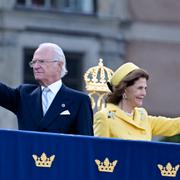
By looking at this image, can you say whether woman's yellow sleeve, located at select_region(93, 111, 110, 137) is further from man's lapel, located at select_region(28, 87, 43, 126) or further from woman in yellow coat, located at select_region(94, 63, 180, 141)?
man's lapel, located at select_region(28, 87, 43, 126)

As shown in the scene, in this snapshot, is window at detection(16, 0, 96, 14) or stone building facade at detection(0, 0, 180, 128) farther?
window at detection(16, 0, 96, 14)

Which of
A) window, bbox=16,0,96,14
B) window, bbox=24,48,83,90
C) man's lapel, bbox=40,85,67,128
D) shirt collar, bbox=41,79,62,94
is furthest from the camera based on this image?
window, bbox=16,0,96,14

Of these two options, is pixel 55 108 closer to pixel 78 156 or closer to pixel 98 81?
pixel 78 156

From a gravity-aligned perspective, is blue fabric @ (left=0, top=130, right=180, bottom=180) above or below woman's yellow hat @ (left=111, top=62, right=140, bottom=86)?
below

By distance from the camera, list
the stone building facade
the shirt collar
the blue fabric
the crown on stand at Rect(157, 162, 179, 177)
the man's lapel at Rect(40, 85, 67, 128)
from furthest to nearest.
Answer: the stone building facade, the shirt collar, the man's lapel at Rect(40, 85, 67, 128), the crown on stand at Rect(157, 162, 179, 177), the blue fabric

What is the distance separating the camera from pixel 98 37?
2761 centimetres

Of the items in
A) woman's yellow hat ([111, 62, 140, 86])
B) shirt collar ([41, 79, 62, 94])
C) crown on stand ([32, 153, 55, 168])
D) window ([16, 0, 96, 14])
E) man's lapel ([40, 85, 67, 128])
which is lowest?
crown on stand ([32, 153, 55, 168])

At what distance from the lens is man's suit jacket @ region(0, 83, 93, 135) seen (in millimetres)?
Answer: 9602

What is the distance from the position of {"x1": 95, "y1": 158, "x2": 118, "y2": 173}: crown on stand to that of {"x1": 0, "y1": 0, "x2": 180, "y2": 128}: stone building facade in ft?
53.8

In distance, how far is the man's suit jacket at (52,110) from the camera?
9602 mm

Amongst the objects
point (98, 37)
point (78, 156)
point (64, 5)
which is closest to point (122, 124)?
point (78, 156)

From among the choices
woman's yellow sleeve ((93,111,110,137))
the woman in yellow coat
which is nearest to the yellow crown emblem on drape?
the woman in yellow coat

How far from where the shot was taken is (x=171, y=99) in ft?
92.5

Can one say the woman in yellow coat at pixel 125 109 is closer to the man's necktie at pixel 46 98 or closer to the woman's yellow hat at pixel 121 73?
the woman's yellow hat at pixel 121 73
